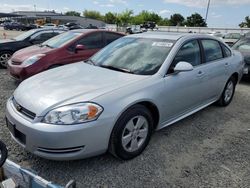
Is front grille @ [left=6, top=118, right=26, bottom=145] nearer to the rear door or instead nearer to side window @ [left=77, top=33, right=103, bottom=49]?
the rear door

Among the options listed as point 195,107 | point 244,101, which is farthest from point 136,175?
point 244,101

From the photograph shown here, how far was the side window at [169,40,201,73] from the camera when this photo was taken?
354 centimetres

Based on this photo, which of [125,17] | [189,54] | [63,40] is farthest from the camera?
[125,17]

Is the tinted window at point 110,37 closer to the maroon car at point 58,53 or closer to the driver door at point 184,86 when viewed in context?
the maroon car at point 58,53

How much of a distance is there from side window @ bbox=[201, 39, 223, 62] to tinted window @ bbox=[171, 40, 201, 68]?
24 cm

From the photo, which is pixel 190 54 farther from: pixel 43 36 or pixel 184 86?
pixel 43 36

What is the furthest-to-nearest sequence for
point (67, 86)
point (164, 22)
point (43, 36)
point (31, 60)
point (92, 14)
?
point (92, 14)
point (164, 22)
point (43, 36)
point (31, 60)
point (67, 86)

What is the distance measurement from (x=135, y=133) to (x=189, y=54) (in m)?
1.62

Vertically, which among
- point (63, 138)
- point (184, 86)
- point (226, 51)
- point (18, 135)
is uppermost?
point (226, 51)

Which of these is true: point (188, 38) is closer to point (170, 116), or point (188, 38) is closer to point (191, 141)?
point (170, 116)

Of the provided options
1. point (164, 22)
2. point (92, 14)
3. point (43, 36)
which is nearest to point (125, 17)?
point (164, 22)

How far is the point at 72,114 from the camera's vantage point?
2480 millimetres

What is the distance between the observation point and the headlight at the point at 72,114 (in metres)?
2.46

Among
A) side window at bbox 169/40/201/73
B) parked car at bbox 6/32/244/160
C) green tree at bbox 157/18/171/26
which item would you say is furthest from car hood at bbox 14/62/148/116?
green tree at bbox 157/18/171/26
